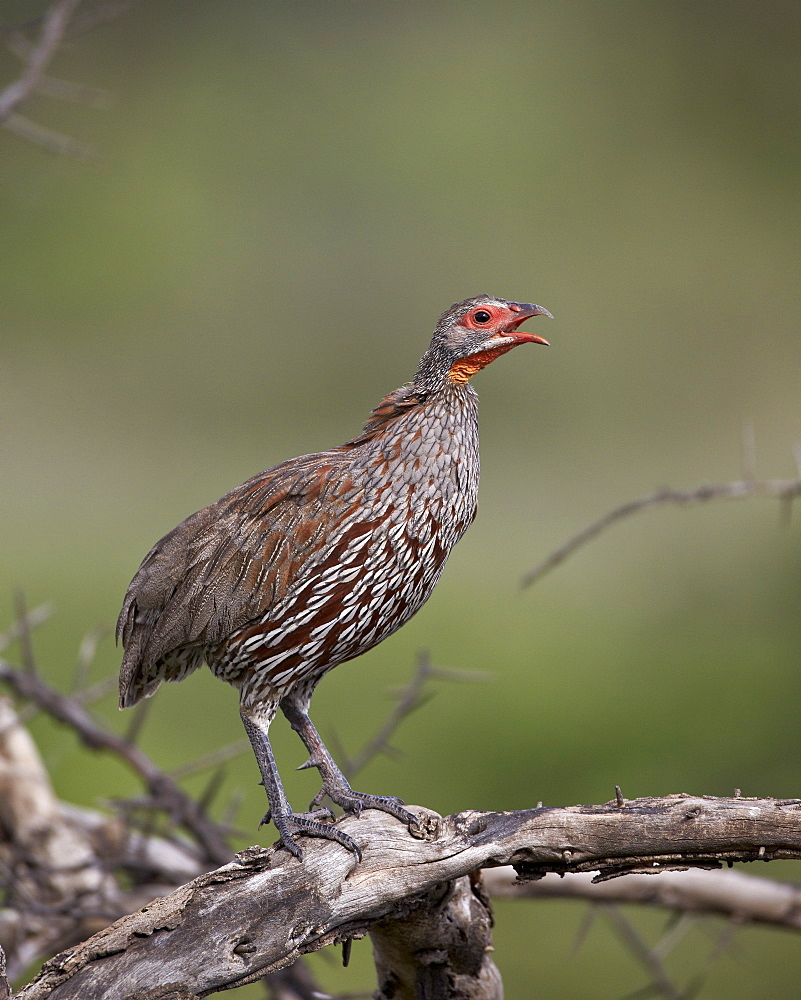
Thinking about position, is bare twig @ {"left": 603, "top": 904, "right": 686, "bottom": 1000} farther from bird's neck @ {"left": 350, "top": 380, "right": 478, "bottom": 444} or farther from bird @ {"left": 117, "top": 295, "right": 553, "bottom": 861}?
bird's neck @ {"left": 350, "top": 380, "right": 478, "bottom": 444}

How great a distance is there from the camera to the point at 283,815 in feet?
4.94

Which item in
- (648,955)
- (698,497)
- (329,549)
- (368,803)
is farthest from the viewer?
(648,955)

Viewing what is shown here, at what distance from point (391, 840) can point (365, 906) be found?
0.09 meters

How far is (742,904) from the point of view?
230 cm

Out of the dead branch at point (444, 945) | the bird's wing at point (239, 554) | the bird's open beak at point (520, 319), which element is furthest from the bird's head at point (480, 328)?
the dead branch at point (444, 945)

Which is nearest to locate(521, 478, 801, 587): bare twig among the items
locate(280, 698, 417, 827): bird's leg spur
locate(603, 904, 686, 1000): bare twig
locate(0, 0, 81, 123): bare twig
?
locate(280, 698, 417, 827): bird's leg spur

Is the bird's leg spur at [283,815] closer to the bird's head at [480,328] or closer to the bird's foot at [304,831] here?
the bird's foot at [304,831]

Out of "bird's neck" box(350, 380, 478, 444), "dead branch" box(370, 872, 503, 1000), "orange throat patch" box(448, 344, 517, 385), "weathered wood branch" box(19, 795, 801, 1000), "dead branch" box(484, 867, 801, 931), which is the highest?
"orange throat patch" box(448, 344, 517, 385)

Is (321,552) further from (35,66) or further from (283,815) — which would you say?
(35,66)

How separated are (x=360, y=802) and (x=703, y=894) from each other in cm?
105

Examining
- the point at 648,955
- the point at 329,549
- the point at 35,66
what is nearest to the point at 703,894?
the point at 648,955

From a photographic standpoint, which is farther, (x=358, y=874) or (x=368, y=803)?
(x=368, y=803)

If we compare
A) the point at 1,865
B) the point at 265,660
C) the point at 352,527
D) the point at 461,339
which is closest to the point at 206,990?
the point at 265,660

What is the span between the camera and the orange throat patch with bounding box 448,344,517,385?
150cm
